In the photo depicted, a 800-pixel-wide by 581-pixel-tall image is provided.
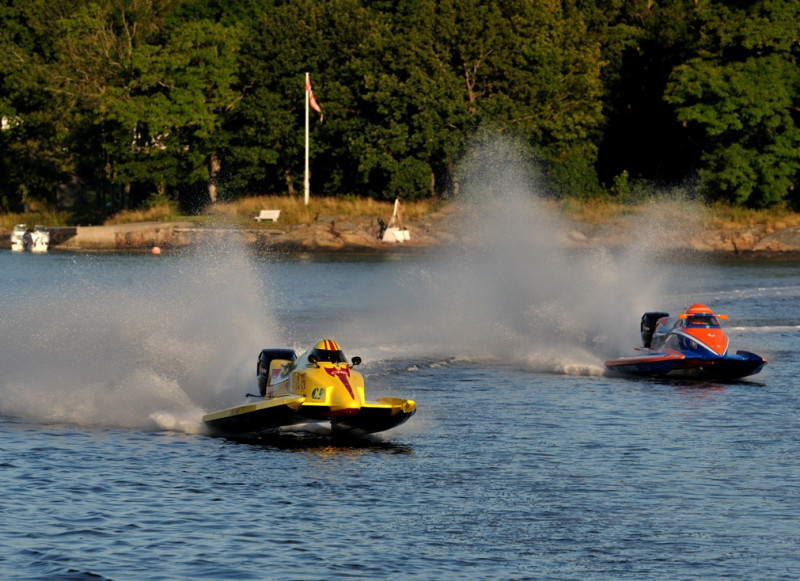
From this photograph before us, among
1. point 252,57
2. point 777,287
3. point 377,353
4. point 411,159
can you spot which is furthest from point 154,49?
point 377,353

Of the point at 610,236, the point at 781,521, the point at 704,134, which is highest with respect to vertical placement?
the point at 704,134

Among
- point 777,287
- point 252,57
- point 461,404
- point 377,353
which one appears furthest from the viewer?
point 252,57

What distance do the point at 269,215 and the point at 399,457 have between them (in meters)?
73.6

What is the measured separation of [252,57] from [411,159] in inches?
569

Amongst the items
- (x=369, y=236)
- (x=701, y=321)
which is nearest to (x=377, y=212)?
(x=369, y=236)

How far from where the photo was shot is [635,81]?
10294cm

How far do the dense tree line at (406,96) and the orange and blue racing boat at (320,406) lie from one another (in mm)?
67731

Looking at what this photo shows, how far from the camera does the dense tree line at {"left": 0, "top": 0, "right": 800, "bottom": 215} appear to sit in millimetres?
91438

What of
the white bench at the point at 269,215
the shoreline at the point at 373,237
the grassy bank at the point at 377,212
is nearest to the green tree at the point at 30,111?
the grassy bank at the point at 377,212

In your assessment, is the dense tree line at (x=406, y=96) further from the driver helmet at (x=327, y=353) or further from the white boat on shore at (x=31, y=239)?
the driver helmet at (x=327, y=353)

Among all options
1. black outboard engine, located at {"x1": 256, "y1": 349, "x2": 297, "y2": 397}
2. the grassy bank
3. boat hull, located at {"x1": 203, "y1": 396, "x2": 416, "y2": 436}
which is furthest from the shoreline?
boat hull, located at {"x1": 203, "y1": 396, "x2": 416, "y2": 436}

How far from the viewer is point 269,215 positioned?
310ft

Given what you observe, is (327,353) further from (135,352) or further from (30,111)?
(30,111)

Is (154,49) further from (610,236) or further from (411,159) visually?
(610,236)
